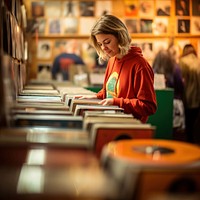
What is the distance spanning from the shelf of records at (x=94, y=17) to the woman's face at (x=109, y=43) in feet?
15.4

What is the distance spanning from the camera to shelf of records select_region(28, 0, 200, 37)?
698 cm

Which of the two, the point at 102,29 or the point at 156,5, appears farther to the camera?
the point at 156,5

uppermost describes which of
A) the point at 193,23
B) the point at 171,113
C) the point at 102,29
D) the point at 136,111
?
the point at 193,23

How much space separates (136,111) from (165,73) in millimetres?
2881

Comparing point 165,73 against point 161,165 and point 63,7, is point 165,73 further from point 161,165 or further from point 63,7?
point 161,165

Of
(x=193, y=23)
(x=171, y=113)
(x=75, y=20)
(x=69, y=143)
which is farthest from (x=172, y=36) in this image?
(x=69, y=143)

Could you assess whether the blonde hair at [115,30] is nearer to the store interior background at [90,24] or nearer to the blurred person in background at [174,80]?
the blurred person in background at [174,80]

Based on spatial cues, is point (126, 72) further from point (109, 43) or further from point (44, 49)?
point (44, 49)

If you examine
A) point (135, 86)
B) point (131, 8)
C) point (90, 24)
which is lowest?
point (135, 86)

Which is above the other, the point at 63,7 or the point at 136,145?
the point at 63,7

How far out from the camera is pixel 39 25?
6.98 m

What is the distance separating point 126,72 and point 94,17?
492 centimetres

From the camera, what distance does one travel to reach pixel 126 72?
2.29 m

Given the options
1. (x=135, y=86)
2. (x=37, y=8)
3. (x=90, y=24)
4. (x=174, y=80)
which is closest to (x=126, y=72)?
(x=135, y=86)
